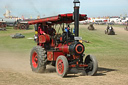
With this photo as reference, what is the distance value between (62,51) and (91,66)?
1281 mm

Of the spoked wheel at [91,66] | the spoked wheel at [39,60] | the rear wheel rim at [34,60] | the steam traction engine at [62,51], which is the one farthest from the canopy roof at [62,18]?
the spoked wheel at [91,66]

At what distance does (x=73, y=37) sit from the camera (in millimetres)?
9406

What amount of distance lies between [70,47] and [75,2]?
5.57 ft

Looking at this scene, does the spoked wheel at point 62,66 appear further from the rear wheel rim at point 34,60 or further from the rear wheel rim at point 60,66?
the rear wheel rim at point 34,60

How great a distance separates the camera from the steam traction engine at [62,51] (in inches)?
342

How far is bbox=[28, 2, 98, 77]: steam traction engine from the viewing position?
8688 mm

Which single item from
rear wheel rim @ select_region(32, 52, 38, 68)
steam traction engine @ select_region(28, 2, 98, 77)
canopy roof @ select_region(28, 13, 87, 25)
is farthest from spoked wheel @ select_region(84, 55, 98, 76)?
rear wheel rim @ select_region(32, 52, 38, 68)

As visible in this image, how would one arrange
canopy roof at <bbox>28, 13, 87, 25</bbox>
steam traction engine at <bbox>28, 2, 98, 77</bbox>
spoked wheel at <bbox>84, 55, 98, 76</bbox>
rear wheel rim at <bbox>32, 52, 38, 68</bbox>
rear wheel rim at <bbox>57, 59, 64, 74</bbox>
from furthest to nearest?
rear wheel rim at <bbox>32, 52, 38, 68</bbox> < canopy roof at <bbox>28, 13, 87, 25</bbox> < spoked wheel at <bbox>84, 55, 98, 76</bbox> < steam traction engine at <bbox>28, 2, 98, 77</bbox> < rear wheel rim at <bbox>57, 59, 64, 74</bbox>

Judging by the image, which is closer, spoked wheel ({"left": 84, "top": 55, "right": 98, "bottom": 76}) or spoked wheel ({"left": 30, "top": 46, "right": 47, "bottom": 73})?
spoked wheel ({"left": 84, "top": 55, "right": 98, "bottom": 76})

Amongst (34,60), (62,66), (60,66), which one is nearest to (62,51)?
(60,66)

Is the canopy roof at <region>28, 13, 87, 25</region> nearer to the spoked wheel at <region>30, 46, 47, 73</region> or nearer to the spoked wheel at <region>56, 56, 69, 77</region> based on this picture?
the spoked wheel at <region>30, 46, 47, 73</region>

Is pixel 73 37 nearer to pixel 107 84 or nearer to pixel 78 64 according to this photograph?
pixel 78 64

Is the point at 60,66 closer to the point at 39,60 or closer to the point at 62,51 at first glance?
the point at 62,51

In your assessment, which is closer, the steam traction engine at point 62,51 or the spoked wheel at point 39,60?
the steam traction engine at point 62,51
